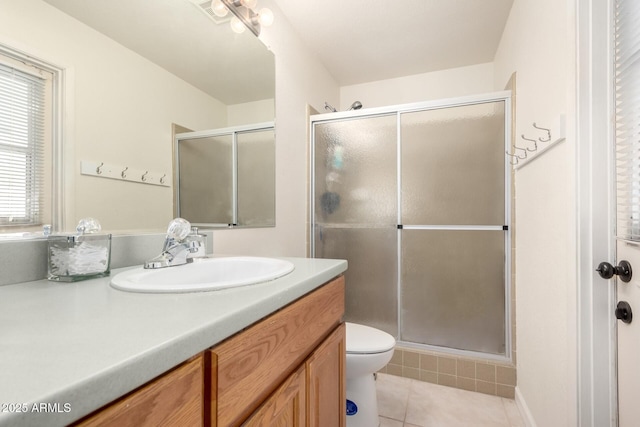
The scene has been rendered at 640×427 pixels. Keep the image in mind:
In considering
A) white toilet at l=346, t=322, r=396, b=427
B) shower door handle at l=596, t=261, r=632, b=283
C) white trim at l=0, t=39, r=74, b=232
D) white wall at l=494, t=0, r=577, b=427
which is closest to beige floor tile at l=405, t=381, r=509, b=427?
white wall at l=494, t=0, r=577, b=427

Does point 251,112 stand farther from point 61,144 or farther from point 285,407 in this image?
point 285,407

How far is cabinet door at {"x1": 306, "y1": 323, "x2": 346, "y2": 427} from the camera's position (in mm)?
780

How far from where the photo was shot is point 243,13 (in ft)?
5.08

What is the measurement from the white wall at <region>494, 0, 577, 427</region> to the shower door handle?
0.28 feet

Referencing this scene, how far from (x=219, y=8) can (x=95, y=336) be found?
153 centimetres

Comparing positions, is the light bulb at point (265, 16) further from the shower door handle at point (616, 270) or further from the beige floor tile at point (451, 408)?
the beige floor tile at point (451, 408)

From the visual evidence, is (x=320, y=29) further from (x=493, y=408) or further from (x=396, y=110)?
(x=493, y=408)

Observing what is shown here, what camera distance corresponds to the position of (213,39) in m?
1.39

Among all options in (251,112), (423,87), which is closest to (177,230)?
(251,112)

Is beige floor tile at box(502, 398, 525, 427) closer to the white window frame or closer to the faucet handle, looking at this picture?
the faucet handle

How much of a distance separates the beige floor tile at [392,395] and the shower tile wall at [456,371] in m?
0.06

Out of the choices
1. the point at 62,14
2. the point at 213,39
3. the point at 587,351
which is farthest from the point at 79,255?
the point at 587,351

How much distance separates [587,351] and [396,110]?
1.67 m

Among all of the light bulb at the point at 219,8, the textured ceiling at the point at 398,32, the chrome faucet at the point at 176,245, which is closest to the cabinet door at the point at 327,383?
the chrome faucet at the point at 176,245
